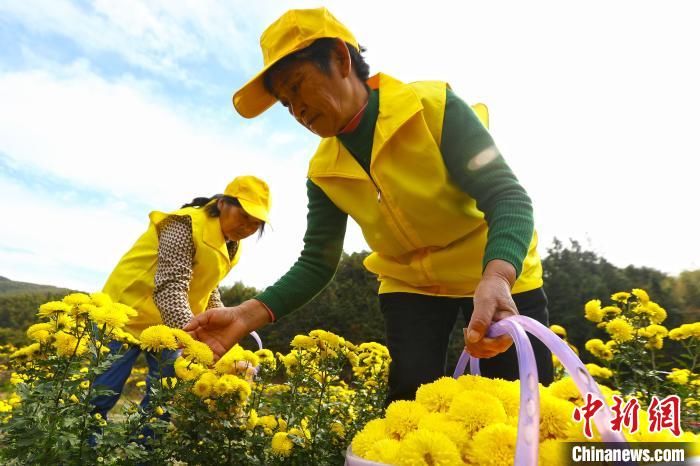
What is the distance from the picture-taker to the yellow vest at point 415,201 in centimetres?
167

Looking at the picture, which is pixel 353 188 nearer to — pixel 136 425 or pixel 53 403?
pixel 136 425

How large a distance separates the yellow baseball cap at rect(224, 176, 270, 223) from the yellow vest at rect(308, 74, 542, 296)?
110cm

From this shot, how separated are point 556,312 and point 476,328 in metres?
8.60

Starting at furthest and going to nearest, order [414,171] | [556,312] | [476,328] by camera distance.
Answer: [556,312] < [414,171] < [476,328]

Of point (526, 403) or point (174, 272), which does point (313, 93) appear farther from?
point (174, 272)

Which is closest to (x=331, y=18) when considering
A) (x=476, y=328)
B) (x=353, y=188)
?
(x=353, y=188)

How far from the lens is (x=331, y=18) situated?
1.75 metres

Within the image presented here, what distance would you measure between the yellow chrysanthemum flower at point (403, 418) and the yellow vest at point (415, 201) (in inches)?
34.7

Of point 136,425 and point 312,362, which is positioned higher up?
point 312,362

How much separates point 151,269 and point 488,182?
220 centimetres

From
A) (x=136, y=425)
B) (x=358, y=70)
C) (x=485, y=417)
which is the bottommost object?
(x=136, y=425)

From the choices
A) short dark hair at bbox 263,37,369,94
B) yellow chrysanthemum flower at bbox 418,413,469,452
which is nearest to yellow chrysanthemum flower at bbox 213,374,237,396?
short dark hair at bbox 263,37,369,94

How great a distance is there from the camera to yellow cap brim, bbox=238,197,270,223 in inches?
113

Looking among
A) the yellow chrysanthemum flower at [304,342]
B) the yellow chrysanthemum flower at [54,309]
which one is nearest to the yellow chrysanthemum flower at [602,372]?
the yellow chrysanthemum flower at [304,342]
